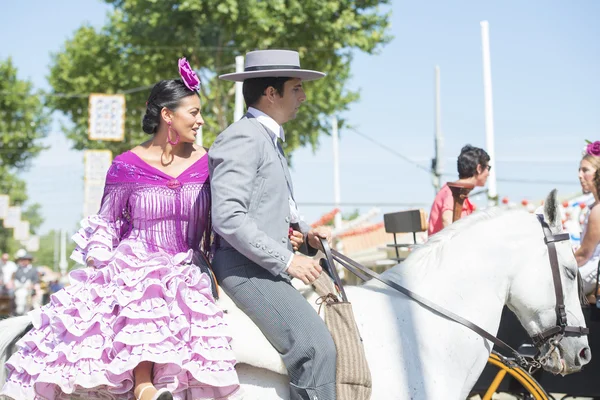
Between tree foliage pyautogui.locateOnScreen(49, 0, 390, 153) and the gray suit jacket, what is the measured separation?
20.7 metres

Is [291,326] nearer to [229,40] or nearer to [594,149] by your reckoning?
[594,149]

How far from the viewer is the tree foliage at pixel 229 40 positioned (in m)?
25.1

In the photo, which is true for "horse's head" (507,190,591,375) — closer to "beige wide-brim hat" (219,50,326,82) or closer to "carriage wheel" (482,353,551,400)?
"beige wide-brim hat" (219,50,326,82)

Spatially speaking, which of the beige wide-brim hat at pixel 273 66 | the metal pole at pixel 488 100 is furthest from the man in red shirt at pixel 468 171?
the metal pole at pixel 488 100

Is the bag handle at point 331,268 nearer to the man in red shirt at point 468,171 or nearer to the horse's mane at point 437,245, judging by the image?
the horse's mane at point 437,245

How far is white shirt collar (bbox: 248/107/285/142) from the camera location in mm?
4245

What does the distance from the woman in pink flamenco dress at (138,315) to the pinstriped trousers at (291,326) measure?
178 mm

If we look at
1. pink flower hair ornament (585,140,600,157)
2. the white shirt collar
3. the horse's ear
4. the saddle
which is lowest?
the saddle

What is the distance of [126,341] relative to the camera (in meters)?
3.72

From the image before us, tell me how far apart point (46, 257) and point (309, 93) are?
126121mm

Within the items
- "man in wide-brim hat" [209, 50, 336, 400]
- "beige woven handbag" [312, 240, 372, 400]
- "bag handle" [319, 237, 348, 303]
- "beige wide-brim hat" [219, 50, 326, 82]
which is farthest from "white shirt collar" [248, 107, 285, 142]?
"beige woven handbag" [312, 240, 372, 400]

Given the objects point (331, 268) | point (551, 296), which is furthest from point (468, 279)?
point (331, 268)

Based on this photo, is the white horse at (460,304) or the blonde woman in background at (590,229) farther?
the blonde woman in background at (590,229)

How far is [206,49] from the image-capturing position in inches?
1011
